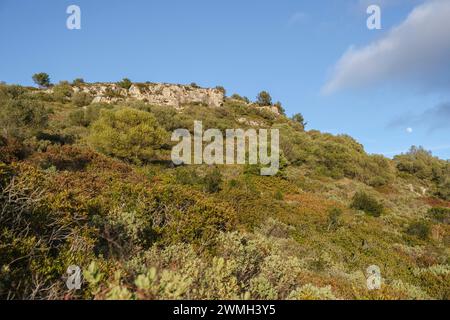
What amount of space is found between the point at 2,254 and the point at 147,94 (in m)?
65.8

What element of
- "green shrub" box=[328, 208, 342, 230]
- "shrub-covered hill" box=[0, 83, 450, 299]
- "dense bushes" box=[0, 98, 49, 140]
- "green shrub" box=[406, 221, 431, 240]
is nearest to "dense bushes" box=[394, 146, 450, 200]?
"shrub-covered hill" box=[0, 83, 450, 299]

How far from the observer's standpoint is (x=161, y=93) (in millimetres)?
69062

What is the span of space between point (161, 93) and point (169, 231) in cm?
6411

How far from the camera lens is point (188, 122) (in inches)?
1815

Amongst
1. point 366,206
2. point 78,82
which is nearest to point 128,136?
point 366,206

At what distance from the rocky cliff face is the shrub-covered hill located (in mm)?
33271

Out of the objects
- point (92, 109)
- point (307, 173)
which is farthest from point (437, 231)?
point (92, 109)

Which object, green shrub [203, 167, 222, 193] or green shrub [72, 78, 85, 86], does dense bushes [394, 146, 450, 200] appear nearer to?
green shrub [203, 167, 222, 193]

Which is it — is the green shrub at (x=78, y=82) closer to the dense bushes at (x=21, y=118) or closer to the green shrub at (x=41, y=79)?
the green shrub at (x=41, y=79)

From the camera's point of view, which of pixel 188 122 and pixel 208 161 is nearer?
pixel 208 161

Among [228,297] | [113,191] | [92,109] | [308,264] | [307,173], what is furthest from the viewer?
[92,109]

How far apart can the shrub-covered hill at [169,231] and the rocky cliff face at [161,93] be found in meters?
33.3

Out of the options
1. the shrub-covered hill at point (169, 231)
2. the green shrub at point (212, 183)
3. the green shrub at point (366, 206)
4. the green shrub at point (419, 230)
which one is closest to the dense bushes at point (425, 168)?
the shrub-covered hill at point (169, 231)

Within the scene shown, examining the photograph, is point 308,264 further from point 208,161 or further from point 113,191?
point 208,161
